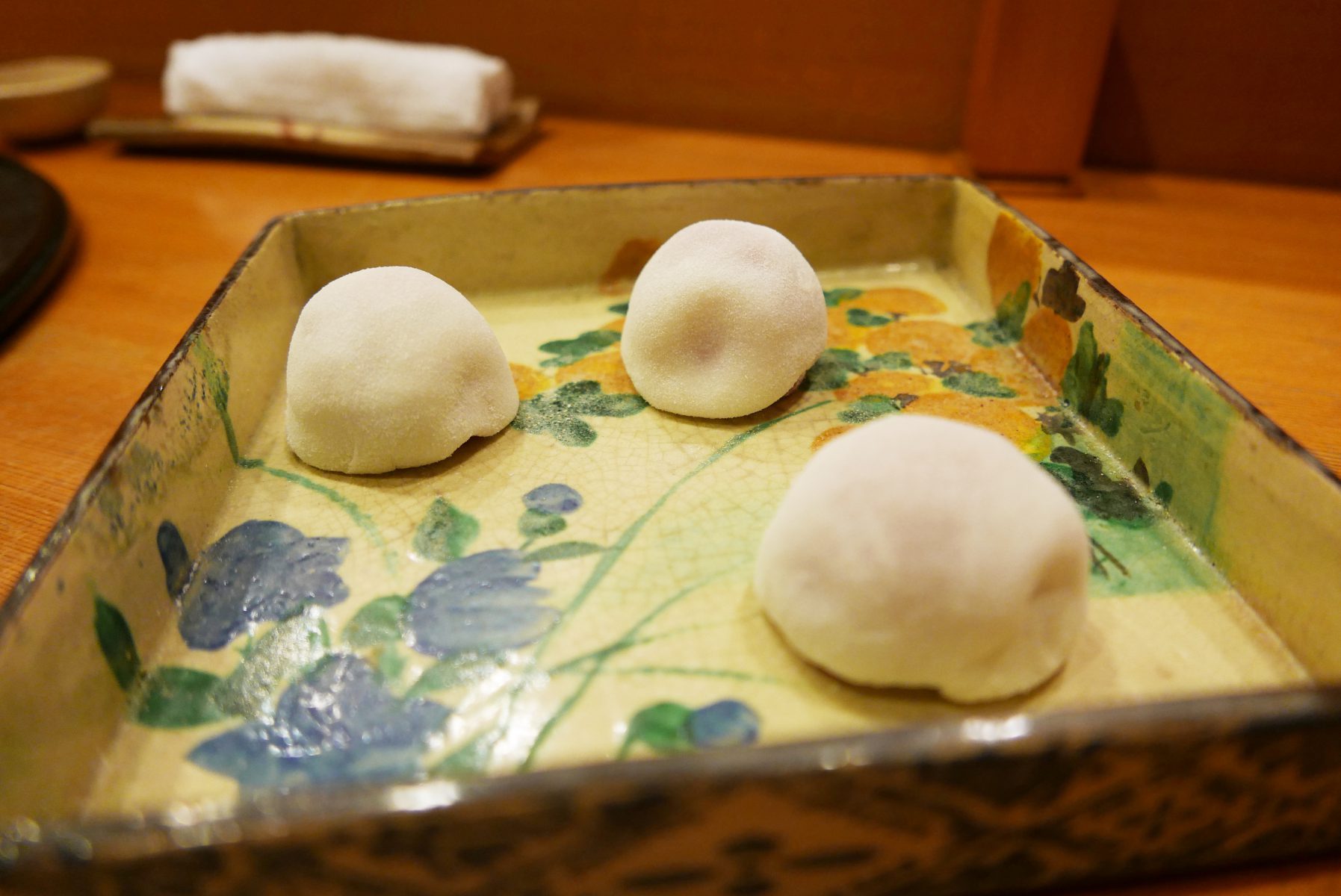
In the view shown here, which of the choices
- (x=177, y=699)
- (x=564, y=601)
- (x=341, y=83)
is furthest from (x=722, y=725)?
(x=341, y=83)

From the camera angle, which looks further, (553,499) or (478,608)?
(553,499)

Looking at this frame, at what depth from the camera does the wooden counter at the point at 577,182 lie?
88cm

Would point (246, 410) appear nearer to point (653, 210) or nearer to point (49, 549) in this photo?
point (49, 549)

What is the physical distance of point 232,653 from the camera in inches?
26.0

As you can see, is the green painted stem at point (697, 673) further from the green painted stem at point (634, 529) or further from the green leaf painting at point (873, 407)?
the green leaf painting at point (873, 407)

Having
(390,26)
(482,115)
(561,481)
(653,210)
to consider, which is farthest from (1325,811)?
(390,26)

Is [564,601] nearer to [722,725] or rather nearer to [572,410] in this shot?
[722,725]

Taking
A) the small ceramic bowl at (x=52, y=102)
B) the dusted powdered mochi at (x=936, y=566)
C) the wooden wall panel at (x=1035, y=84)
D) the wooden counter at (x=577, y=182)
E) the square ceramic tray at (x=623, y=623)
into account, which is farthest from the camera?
the small ceramic bowl at (x=52, y=102)

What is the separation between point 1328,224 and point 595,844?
1.51 m

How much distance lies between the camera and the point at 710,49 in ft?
5.43

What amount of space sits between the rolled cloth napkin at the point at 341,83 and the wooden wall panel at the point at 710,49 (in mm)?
225

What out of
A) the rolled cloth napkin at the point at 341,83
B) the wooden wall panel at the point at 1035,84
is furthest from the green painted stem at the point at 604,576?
the rolled cloth napkin at the point at 341,83

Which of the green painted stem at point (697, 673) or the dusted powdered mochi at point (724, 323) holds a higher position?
the dusted powdered mochi at point (724, 323)

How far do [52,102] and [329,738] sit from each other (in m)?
1.69
